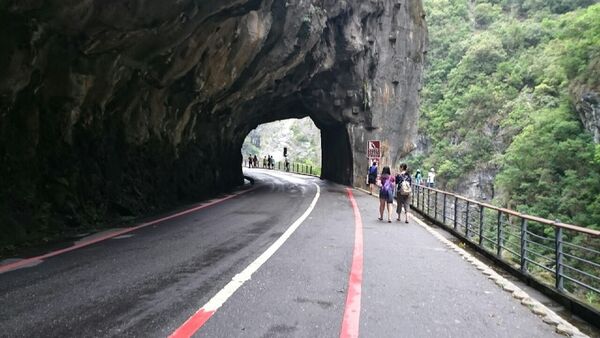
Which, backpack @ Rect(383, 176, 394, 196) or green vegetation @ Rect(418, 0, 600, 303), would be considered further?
green vegetation @ Rect(418, 0, 600, 303)

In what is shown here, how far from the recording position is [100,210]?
12758mm

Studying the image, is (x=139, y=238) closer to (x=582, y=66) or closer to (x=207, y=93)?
(x=207, y=93)

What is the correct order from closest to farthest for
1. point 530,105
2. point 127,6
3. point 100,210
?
point 127,6
point 100,210
point 530,105

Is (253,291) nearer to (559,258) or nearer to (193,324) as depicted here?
(193,324)

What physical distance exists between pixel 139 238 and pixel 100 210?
10.9 ft

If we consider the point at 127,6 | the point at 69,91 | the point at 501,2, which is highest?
the point at 501,2

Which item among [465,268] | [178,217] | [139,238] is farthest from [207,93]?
[465,268]

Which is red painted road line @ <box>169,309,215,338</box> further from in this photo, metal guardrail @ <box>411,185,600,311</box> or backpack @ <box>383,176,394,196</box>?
backpack @ <box>383,176,394,196</box>

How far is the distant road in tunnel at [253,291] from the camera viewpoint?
16.0 feet

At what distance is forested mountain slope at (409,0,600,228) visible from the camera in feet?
117

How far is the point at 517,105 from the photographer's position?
61188 millimetres

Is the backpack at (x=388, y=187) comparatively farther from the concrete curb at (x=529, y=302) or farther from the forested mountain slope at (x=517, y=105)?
the forested mountain slope at (x=517, y=105)

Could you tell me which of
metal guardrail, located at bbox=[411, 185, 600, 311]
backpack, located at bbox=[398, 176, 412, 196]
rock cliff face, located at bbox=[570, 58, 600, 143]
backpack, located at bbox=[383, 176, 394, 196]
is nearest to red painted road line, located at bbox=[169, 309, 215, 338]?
metal guardrail, located at bbox=[411, 185, 600, 311]

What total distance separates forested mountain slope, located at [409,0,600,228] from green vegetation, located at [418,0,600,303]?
11 centimetres
